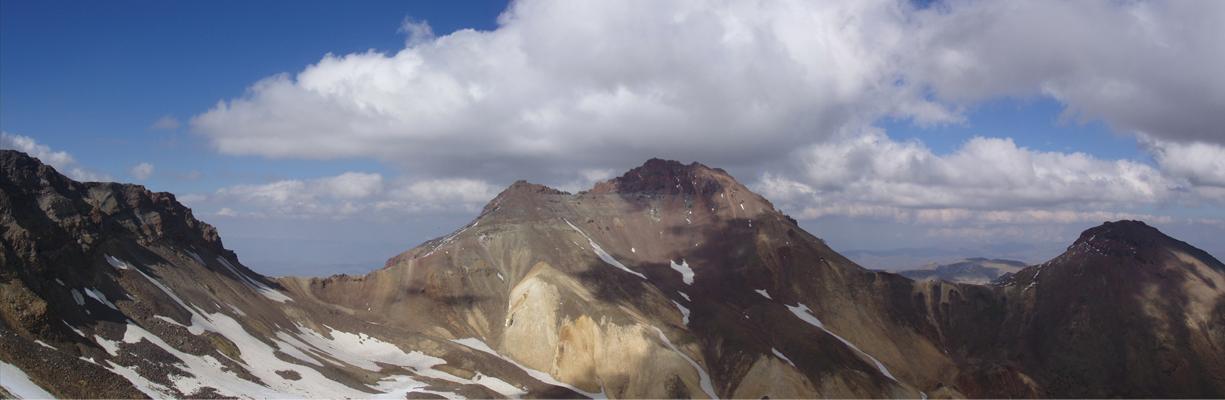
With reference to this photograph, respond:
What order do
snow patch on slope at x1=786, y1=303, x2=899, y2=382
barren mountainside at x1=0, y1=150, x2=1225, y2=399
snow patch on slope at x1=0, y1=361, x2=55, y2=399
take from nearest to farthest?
snow patch on slope at x1=0, y1=361, x2=55, y2=399 → barren mountainside at x1=0, y1=150, x2=1225, y2=399 → snow patch on slope at x1=786, y1=303, x2=899, y2=382

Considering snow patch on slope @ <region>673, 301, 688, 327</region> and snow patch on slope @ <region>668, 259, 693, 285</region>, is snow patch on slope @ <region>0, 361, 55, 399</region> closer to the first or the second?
snow patch on slope @ <region>673, 301, 688, 327</region>

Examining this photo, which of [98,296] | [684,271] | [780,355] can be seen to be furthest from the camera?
[684,271]

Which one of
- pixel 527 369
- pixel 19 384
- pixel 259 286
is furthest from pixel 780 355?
pixel 19 384

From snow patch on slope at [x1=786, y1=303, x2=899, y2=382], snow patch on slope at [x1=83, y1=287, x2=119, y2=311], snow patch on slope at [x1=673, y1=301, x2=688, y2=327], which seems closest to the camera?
snow patch on slope at [x1=83, y1=287, x2=119, y2=311]

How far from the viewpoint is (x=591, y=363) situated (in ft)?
437

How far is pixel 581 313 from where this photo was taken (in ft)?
460

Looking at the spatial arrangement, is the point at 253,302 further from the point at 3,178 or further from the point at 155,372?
the point at 155,372

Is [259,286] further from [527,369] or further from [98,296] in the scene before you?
[98,296]

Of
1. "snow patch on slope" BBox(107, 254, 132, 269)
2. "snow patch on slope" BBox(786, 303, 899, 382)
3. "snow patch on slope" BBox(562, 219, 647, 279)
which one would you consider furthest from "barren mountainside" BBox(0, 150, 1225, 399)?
"snow patch on slope" BBox(562, 219, 647, 279)

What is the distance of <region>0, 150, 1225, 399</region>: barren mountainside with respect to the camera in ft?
293

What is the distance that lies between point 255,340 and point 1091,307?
147375 millimetres

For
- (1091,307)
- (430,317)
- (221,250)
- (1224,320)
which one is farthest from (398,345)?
(1224,320)

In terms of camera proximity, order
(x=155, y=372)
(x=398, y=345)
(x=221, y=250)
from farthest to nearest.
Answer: (x=221, y=250)
(x=398, y=345)
(x=155, y=372)

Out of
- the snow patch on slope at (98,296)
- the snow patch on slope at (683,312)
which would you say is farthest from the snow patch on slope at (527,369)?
the snow patch on slope at (98,296)
